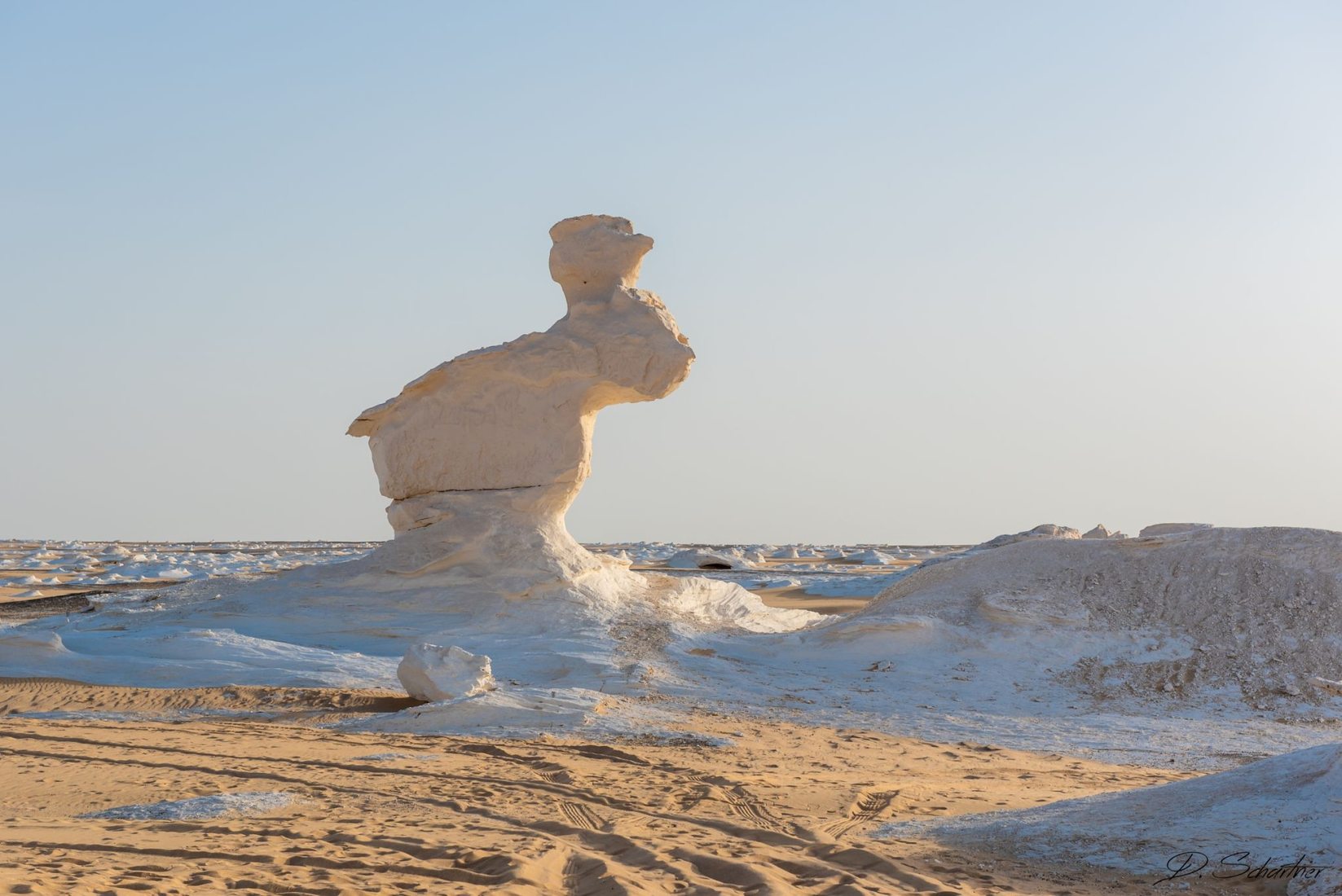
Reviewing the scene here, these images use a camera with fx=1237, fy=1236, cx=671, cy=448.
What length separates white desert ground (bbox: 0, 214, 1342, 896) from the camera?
613 cm

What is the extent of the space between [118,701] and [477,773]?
5300 millimetres

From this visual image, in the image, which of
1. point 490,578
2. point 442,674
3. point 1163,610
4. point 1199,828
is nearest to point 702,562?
point 490,578

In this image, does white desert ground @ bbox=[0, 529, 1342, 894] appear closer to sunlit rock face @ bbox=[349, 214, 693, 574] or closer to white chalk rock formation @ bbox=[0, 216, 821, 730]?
white chalk rock formation @ bbox=[0, 216, 821, 730]

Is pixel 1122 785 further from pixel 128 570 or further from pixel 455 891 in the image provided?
pixel 128 570

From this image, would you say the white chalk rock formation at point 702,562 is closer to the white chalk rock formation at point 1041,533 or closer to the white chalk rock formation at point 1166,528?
the white chalk rock formation at point 1041,533

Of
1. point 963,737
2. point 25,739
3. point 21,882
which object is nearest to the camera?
point 21,882

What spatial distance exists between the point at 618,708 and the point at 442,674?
1684 mm

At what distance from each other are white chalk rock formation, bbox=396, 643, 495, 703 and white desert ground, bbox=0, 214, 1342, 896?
34 mm

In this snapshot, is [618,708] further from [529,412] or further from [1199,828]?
[1199,828]

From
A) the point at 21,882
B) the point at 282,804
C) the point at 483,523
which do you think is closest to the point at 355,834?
the point at 282,804

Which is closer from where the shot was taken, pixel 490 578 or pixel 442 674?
pixel 442 674

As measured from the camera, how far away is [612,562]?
17516mm

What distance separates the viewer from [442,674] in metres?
11.6

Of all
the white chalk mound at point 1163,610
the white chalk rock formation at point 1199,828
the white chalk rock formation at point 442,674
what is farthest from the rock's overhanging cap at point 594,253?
the white chalk rock formation at point 1199,828
